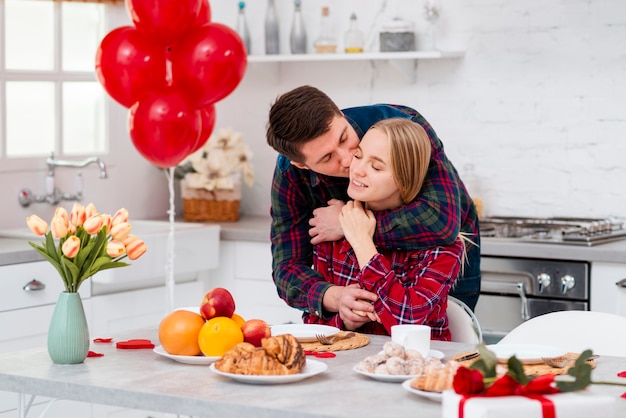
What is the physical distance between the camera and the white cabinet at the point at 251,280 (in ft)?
12.8

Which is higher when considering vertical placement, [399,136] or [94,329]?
[399,136]

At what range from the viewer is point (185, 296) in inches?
154

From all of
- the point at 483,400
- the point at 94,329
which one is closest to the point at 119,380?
the point at 483,400

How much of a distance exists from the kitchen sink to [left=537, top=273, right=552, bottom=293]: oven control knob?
1.26 m

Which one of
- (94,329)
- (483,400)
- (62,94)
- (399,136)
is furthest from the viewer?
(62,94)

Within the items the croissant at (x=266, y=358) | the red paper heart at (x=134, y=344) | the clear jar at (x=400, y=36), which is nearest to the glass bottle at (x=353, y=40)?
the clear jar at (x=400, y=36)

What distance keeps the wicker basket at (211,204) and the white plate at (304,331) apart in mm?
2177

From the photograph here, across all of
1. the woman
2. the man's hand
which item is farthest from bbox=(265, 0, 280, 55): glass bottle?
the woman

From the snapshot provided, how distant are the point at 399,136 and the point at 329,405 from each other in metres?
0.80

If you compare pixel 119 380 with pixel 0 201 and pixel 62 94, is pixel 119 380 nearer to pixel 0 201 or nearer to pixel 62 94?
pixel 0 201

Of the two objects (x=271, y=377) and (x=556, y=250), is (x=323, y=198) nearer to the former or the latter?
(x=271, y=377)

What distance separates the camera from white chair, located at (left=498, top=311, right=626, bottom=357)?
7.25 ft

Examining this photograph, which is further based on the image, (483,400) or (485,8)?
(485,8)

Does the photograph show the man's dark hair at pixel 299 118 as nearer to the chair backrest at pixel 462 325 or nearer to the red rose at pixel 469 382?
the chair backrest at pixel 462 325
